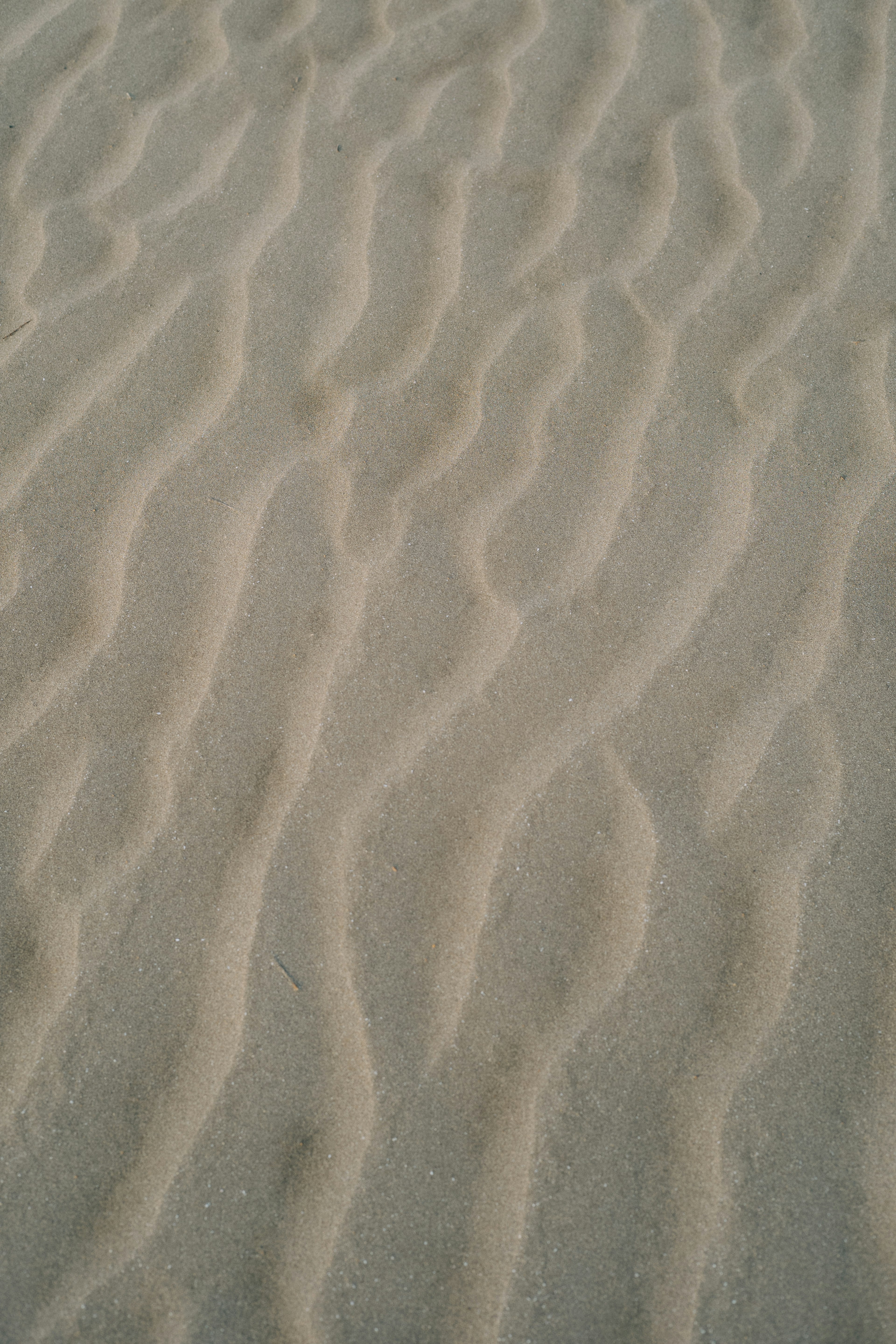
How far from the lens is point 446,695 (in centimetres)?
162

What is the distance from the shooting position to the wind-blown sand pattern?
126cm

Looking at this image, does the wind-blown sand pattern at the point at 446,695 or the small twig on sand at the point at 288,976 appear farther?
the small twig on sand at the point at 288,976

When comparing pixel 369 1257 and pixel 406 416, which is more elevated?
pixel 406 416

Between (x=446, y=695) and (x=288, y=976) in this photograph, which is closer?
(x=288, y=976)

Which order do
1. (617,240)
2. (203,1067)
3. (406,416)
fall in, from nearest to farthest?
(203,1067), (406,416), (617,240)

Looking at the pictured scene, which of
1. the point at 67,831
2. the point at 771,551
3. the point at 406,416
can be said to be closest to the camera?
the point at 67,831

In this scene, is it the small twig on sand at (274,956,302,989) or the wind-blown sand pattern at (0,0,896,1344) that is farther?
the small twig on sand at (274,956,302,989)

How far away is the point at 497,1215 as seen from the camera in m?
1.26

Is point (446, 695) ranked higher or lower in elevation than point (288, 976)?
higher

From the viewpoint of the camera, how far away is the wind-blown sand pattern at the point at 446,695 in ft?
4.14

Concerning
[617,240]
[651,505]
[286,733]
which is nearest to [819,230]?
[617,240]

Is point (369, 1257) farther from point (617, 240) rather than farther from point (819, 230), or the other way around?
point (819, 230)

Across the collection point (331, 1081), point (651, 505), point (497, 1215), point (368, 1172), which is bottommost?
point (497, 1215)

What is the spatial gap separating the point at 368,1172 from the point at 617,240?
1.94 m
